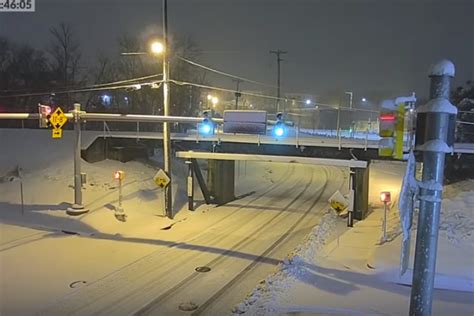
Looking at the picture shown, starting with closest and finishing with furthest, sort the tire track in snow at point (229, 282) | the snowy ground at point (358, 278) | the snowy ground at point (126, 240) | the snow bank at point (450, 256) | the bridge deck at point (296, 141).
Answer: the snowy ground at point (358, 278)
the tire track in snow at point (229, 282)
the snowy ground at point (126, 240)
the snow bank at point (450, 256)
the bridge deck at point (296, 141)

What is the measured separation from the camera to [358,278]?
10.9 meters

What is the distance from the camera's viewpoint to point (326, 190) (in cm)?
2955

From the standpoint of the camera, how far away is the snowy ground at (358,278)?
878cm

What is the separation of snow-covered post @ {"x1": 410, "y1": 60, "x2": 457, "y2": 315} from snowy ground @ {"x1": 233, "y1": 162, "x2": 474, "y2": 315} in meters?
4.61

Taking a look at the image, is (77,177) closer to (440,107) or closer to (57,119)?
(57,119)

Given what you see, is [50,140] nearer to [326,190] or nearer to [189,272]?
[326,190]

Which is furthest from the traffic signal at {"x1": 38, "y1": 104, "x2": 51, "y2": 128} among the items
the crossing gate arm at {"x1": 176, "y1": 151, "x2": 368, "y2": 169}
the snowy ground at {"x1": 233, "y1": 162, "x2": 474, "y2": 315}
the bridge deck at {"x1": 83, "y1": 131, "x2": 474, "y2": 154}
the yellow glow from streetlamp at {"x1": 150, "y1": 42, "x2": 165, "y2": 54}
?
the snowy ground at {"x1": 233, "y1": 162, "x2": 474, "y2": 315}

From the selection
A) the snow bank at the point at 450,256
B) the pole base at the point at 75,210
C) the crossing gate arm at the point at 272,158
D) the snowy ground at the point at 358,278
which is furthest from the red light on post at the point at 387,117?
the crossing gate arm at the point at 272,158

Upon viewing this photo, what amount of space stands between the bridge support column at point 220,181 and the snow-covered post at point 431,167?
20600 millimetres

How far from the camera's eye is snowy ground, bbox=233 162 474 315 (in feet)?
28.8

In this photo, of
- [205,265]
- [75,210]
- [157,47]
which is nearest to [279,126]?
[205,265]

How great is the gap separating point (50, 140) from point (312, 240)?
24039mm

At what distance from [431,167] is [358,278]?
27.7 ft

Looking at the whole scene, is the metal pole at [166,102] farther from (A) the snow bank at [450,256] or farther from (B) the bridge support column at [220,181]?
(A) the snow bank at [450,256]
